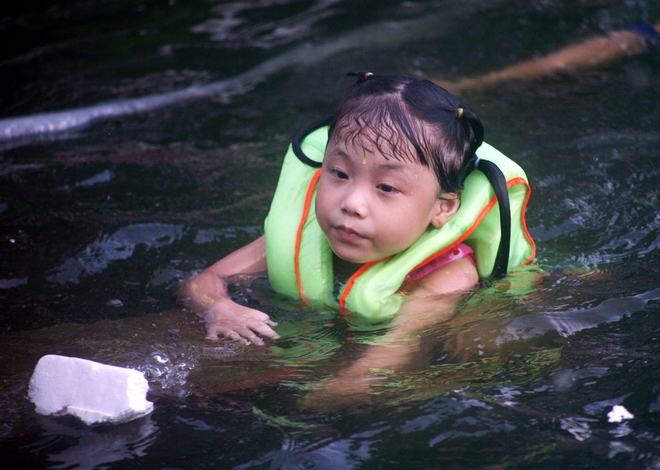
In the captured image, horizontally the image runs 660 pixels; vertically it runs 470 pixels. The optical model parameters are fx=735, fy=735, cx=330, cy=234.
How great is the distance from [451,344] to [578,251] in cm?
126

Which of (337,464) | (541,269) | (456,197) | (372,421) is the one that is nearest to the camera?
(337,464)

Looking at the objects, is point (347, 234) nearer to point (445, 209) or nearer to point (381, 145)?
point (381, 145)

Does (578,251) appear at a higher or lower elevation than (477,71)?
lower

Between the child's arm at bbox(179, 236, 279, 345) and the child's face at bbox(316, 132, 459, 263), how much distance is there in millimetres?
443

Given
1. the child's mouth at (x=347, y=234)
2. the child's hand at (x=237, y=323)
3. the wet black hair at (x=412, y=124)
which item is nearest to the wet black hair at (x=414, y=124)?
the wet black hair at (x=412, y=124)

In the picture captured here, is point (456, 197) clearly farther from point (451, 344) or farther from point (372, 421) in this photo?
point (372, 421)

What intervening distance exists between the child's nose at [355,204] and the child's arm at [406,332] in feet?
1.65

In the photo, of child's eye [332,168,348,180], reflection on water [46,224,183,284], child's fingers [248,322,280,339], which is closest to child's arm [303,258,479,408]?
child's fingers [248,322,280,339]

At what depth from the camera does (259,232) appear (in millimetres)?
A: 4078

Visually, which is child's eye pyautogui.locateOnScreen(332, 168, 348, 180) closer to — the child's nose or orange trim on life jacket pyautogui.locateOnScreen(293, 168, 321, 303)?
the child's nose

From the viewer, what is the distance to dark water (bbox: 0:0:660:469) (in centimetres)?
222

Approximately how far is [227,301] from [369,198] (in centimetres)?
76

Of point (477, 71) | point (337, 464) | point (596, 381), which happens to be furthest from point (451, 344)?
point (477, 71)

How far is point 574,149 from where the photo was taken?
4.73 m
